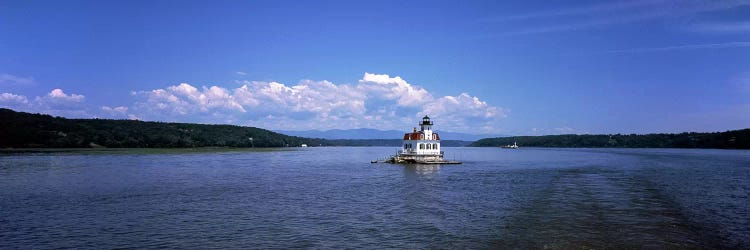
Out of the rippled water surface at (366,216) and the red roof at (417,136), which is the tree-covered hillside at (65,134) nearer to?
the red roof at (417,136)

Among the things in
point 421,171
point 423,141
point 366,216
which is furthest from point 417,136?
point 366,216

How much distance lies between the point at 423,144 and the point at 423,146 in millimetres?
334

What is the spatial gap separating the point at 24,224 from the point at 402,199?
22350 millimetres

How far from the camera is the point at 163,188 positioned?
1715 inches

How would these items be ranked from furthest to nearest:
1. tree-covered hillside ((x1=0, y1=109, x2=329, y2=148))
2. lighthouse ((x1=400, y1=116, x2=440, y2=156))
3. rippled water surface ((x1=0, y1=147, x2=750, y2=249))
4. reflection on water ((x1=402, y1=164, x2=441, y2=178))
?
tree-covered hillside ((x1=0, y1=109, x2=329, y2=148)) → lighthouse ((x1=400, y1=116, x2=440, y2=156)) → reflection on water ((x1=402, y1=164, x2=441, y2=178)) → rippled water surface ((x1=0, y1=147, x2=750, y2=249))

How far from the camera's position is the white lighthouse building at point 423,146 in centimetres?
8569

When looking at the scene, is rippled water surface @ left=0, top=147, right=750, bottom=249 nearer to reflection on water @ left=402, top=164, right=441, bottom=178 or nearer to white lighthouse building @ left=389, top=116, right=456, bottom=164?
reflection on water @ left=402, top=164, right=441, bottom=178

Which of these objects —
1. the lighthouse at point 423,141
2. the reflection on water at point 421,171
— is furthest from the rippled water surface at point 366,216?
the lighthouse at point 423,141

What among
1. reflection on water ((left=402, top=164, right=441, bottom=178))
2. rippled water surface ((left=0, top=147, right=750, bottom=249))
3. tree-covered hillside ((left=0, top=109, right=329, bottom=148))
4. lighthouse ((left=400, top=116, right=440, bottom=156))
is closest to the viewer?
rippled water surface ((left=0, top=147, right=750, bottom=249))

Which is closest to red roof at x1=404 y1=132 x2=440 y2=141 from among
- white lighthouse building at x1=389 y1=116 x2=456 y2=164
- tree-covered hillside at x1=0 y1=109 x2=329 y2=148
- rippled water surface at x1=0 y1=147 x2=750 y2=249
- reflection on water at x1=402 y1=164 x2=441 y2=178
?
white lighthouse building at x1=389 y1=116 x2=456 y2=164

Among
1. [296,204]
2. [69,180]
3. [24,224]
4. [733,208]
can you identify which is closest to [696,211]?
[733,208]

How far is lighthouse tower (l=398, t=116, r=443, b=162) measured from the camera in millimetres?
85688

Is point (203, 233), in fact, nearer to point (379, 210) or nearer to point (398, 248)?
point (398, 248)

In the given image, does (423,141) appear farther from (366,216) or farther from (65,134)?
(65,134)
